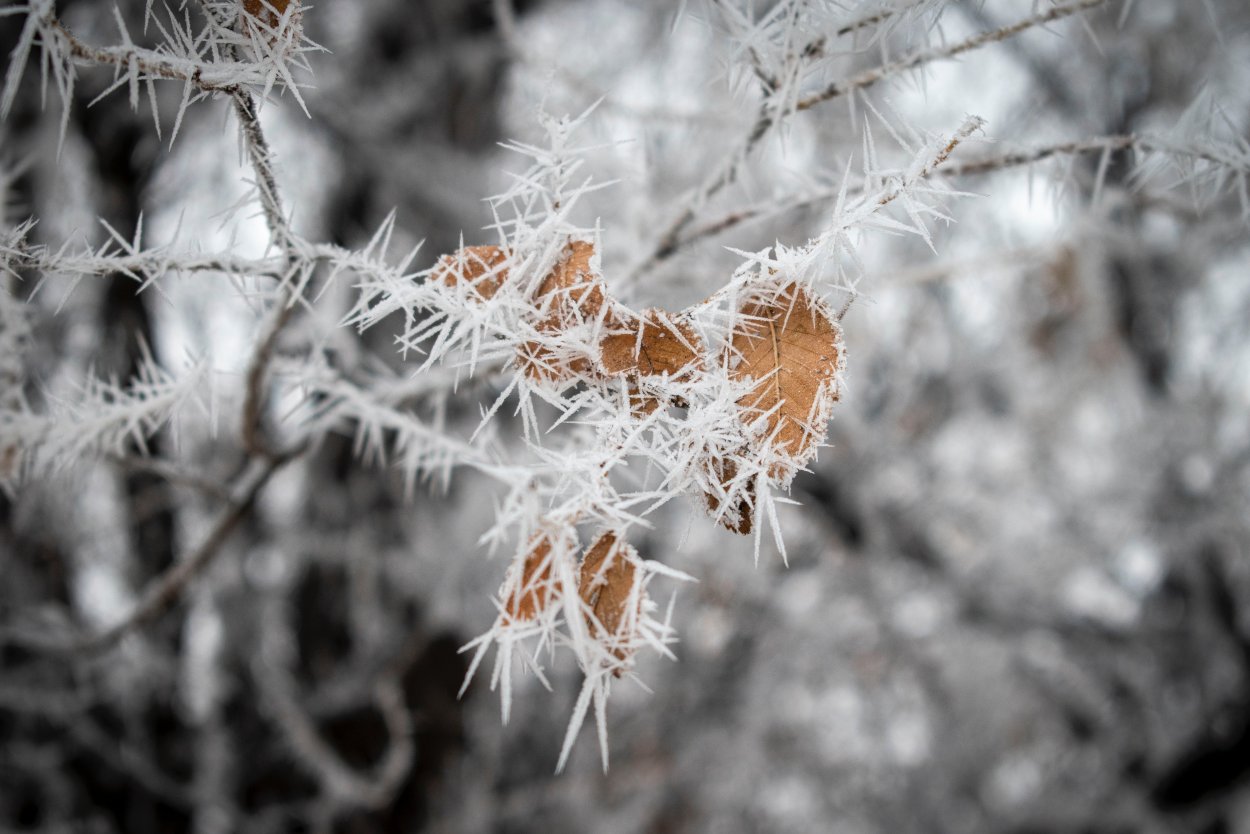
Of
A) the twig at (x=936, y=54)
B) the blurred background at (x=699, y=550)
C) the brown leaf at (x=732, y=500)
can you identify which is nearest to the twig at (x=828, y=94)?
the twig at (x=936, y=54)

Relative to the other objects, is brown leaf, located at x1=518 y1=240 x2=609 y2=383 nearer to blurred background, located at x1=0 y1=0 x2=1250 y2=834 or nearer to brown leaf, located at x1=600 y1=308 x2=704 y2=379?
brown leaf, located at x1=600 y1=308 x2=704 y2=379

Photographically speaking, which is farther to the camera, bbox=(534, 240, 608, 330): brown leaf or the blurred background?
the blurred background

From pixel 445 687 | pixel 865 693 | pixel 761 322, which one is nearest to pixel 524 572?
pixel 761 322

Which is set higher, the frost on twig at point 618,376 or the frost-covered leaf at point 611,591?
the frost on twig at point 618,376

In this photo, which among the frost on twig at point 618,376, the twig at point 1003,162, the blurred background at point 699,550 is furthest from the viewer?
the blurred background at point 699,550

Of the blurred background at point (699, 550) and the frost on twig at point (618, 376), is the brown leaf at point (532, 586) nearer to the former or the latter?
the frost on twig at point (618, 376)

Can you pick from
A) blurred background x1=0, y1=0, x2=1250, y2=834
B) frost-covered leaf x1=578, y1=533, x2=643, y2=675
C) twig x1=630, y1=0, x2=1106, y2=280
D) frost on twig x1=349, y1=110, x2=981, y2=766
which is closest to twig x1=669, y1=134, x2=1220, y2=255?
twig x1=630, y1=0, x2=1106, y2=280
